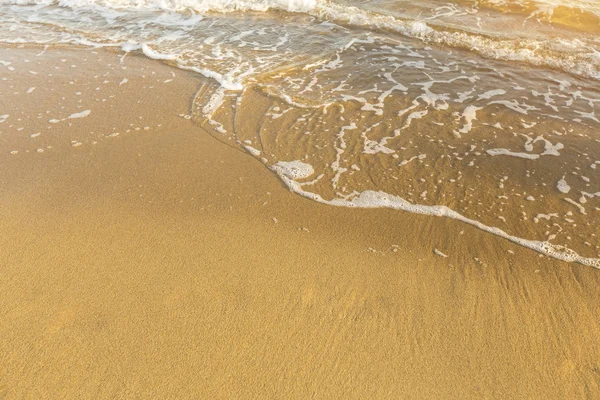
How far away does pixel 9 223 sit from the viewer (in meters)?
3.45

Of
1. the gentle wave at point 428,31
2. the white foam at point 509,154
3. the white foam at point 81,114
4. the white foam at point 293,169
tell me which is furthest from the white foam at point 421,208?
the gentle wave at point 428,31

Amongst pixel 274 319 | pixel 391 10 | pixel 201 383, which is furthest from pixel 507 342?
pixel 391 10

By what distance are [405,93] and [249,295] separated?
12.9ft

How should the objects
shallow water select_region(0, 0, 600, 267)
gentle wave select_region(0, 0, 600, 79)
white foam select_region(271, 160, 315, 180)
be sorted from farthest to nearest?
gentle wave select_region(0, 0, 600, 79) < white foam select_region(271, 160, 315, 180) < shallow water select_region(0, 0, 600, 267)

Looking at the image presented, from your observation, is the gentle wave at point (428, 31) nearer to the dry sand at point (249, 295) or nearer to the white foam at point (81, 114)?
the dry sand at point (249, 295)

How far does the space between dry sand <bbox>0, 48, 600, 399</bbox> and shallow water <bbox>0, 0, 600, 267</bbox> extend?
1.46ft

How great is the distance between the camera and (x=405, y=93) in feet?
18.1

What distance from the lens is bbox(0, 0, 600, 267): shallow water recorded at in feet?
12.4

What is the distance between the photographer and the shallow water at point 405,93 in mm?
3779

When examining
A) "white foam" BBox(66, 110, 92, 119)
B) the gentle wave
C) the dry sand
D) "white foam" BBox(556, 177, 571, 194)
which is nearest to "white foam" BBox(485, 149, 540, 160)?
"white foam" BBox(556, 177, 571, 194)

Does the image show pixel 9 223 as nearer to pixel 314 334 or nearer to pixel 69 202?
pixel 69 202

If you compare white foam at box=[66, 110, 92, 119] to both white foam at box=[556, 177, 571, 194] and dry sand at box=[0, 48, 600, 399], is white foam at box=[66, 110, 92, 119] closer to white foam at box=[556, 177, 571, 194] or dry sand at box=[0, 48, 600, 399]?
dry sand at box=[0, 48, 600, 399]

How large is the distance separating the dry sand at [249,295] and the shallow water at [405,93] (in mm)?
446

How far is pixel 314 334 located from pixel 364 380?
1.37 feet
